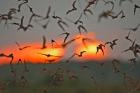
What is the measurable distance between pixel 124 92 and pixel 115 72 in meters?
0.14

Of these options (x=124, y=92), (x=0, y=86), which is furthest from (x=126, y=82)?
(x=0, y=86)

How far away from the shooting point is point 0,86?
2.63 m

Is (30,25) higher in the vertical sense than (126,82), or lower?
higher

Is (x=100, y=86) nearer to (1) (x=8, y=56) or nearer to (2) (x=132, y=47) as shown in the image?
(2) (x=132, y=47)

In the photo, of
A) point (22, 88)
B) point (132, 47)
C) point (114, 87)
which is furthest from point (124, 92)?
point (22, 88)

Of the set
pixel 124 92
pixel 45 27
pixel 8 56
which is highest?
pixel 45 27

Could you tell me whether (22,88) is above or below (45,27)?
below

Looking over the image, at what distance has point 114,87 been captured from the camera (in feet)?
8.54

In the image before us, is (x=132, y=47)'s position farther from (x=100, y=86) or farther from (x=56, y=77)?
(x=56, y=77)

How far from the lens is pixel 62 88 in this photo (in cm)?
261

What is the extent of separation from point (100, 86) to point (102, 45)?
25 centimetres

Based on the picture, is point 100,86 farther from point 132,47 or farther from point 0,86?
point 0,86

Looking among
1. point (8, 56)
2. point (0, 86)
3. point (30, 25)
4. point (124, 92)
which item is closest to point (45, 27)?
point (30, 25)

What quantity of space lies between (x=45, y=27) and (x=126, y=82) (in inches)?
23.2
